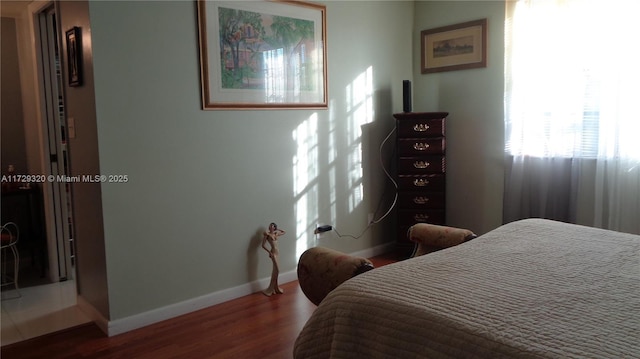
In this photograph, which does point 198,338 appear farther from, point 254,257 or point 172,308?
point 254,257

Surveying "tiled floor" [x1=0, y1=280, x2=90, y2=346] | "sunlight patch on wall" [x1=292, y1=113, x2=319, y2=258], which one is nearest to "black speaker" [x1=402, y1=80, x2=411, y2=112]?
"sunlight patch on wall" [x1=292, y1=113, x2=319, y2=258]

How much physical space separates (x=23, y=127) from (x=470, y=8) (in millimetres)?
3958

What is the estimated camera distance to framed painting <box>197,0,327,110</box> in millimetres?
3141

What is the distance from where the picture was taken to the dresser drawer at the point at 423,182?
13.1 ft

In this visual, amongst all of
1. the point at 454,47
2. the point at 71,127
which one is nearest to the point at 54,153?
the point at 71,127

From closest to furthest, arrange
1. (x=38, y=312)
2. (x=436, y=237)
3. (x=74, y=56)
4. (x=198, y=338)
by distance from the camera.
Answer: (x=436, y=237) → (x=198, y=338) → (x=74, y=56) → (x=38, y=312)

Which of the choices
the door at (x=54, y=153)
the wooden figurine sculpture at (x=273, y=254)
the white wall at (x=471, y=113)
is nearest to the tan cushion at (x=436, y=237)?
the wooden figurine sculpture at (x=273, y=254)

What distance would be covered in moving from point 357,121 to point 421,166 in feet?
2.07

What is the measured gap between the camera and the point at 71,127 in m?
3.10

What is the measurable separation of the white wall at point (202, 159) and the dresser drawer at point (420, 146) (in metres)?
0.31

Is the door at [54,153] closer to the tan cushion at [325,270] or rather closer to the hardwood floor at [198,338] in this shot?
the hardwood floor at [198,338]

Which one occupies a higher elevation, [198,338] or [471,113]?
[471,113]

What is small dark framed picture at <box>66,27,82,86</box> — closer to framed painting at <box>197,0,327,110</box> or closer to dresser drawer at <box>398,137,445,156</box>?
framed painting at <box>197,0,327,110</box>

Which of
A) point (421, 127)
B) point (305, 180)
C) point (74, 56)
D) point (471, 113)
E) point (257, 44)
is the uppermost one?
point (257, 44)
